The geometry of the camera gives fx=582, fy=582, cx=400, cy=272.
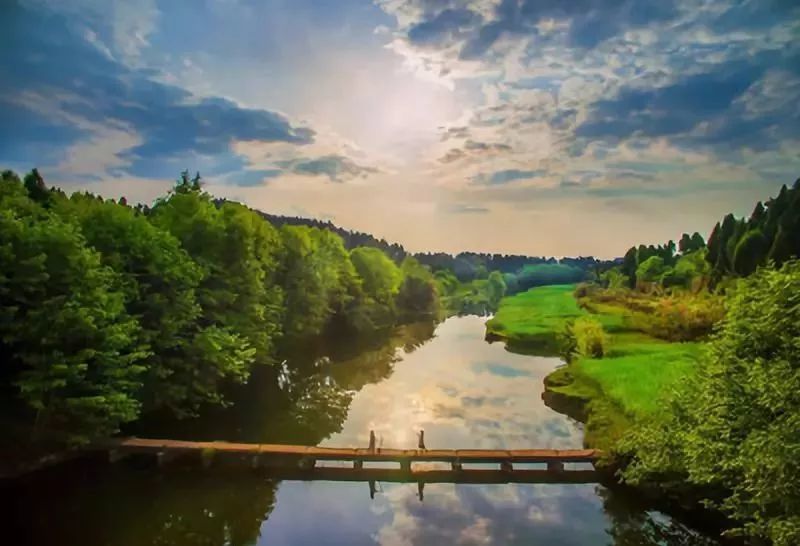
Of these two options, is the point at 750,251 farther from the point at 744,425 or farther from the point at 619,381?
the point at 744,425

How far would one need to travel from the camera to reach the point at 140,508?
2086 centimetres

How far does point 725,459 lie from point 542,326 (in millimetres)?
52819

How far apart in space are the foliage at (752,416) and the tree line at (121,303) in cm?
2007

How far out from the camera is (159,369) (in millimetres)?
27844

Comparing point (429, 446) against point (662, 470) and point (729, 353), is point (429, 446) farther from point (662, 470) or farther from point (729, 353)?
point (729, 353)

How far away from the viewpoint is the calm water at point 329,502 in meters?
19.2

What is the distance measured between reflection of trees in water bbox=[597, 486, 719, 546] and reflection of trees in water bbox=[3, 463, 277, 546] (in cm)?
1234

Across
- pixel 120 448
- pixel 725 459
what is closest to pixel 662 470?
pixel 725 459

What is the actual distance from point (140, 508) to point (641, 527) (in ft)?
57.8

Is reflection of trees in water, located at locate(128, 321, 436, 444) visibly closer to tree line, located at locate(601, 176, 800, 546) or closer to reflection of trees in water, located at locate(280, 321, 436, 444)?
reflection of trees in water, located at locate(280, 321, 436, 444)

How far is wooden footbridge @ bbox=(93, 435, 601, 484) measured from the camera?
2452 cm

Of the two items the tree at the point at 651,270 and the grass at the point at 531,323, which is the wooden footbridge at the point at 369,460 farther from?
the tree at the point at 651,270

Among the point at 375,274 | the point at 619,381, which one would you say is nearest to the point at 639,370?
the point at 619,381

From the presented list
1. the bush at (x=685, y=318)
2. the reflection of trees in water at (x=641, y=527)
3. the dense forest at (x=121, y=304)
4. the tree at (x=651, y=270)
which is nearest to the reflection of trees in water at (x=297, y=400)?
the dense forest at (x=121, y=304)
